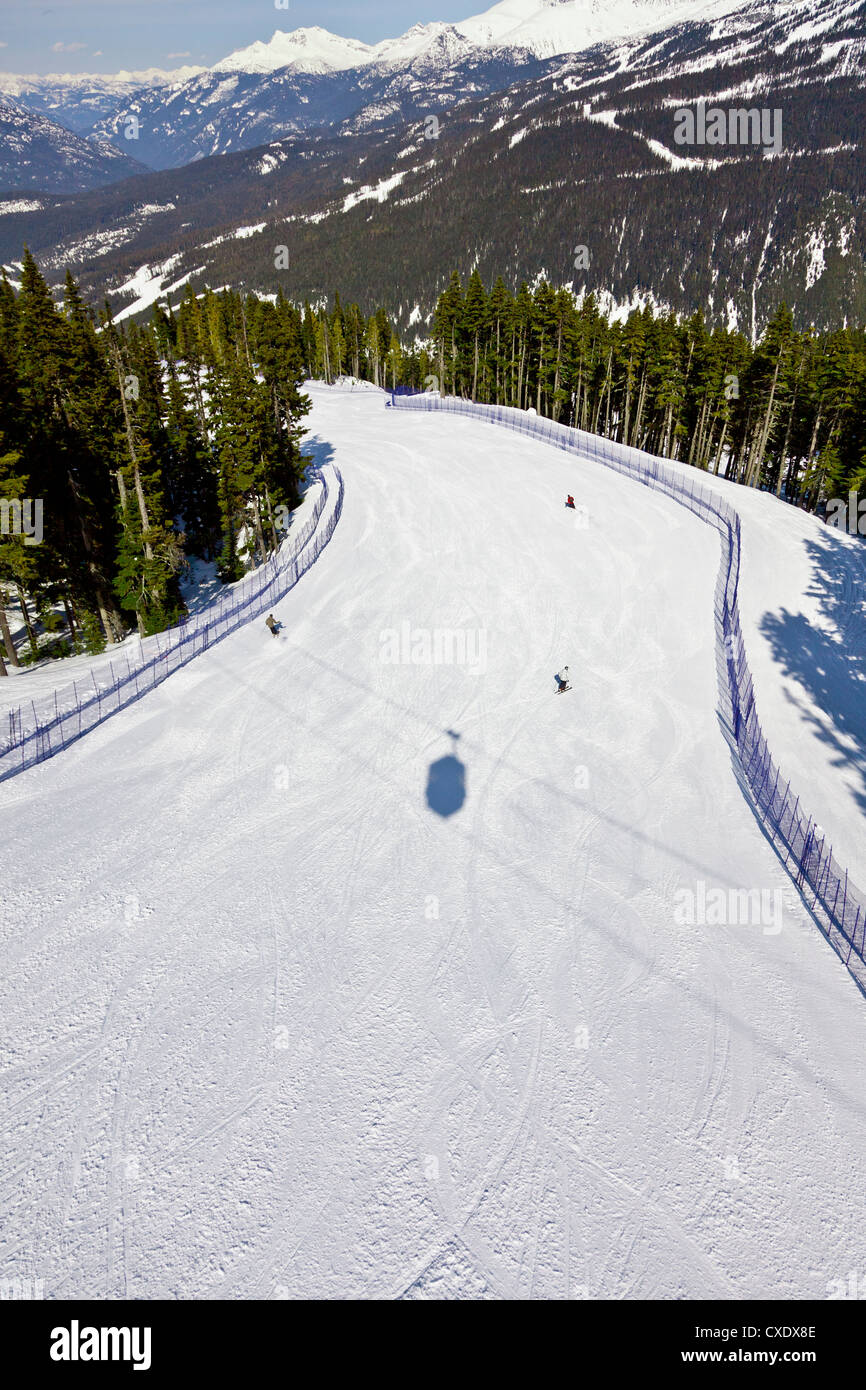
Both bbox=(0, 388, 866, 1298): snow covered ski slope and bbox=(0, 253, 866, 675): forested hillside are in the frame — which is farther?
bbox=(0, 253, 866, 675): forested hillside

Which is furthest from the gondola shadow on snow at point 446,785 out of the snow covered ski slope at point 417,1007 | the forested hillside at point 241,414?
the forested hillside at point 241,414

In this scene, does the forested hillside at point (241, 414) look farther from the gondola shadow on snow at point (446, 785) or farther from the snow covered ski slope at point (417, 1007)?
the gondola shadow on snow at point (446, 785)

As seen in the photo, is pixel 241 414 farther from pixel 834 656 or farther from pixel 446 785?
pixel 834 656

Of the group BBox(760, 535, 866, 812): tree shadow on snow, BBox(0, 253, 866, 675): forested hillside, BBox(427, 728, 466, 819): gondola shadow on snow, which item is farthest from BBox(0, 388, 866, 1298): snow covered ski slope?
BBox(0, 253, 866, 675): forested hillside

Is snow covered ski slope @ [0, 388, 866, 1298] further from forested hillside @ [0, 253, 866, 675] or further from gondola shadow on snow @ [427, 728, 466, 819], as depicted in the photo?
forested hillside @ [0, 253, 866, 675]

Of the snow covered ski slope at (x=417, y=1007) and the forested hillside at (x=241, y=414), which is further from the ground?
the forested hillside at (x=241, y=414)
